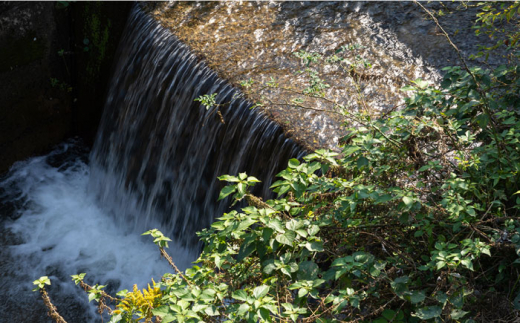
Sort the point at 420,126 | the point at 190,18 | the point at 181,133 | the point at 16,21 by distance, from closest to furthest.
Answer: the point at 420,126 < the point at 181,133 < the point at 190,18 < the point at 16,21

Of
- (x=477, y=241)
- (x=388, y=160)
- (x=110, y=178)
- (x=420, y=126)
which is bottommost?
(x=110, y=178)

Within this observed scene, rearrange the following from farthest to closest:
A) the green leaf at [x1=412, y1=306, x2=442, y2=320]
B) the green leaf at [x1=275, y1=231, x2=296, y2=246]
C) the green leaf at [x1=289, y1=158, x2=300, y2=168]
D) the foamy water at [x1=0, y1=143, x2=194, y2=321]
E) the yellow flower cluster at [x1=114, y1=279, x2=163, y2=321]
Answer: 1. the foamy water at [x1=0, y1=143, x2=194, y2=321]
2. the yellow flower cluster at [x1=114, y1=279, x2=163, y2=321]
3. the green leaf at [x1=289, y1=158, x2=300, y2=168]
4. the green leaf at [x1=275, y1=231, x2=296, y2=246]
5. the green leaf at [x1=412, y1=306, x2=442, y2=320]

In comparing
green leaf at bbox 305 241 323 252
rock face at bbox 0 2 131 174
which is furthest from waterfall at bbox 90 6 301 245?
green leaf at bbox 305 241 323 252

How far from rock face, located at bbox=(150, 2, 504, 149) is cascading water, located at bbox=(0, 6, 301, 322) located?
18cm

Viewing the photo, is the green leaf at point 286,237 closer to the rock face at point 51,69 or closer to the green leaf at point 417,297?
the green leaf at point 417,297

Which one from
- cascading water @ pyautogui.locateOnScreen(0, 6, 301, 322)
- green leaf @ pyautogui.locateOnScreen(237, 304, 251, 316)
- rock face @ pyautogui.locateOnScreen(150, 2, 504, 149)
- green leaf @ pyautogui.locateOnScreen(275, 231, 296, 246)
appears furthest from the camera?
cascading water @ pyautogui.locateOnScreen(0, 6, 301, 322)

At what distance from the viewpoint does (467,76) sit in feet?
8.48

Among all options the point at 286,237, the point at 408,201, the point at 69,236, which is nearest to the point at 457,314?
the point at 408,201

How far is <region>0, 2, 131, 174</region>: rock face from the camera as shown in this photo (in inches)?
233

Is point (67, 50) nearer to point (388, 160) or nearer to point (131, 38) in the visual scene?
point (131, 38)

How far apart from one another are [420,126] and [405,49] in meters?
2.63

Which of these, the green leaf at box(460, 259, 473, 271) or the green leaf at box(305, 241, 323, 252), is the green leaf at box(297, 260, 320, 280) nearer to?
the green leaf at box(305, 241, 323, 252)

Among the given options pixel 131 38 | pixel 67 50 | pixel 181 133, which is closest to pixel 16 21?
pixel 67 50

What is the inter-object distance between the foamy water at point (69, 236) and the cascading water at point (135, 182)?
0.01 m
